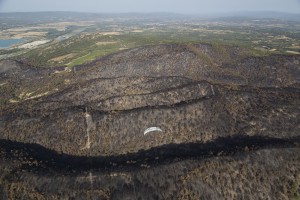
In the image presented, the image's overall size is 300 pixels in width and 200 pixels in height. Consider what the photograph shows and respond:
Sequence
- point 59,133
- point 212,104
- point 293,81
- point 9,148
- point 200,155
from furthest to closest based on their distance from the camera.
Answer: point 293,81 → point 212,104 → point 59,133 → point 9,148 → point 200,155

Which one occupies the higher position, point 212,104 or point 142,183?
point 212,104

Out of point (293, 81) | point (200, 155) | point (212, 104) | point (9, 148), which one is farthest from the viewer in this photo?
point (293, 81)

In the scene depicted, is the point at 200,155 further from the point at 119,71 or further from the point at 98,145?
the point at 119,71

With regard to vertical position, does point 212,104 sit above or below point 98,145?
above

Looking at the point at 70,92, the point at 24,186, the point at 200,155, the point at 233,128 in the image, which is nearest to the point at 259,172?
the point at 200,155

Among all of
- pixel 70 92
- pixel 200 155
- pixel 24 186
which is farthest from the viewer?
pixel 70 92

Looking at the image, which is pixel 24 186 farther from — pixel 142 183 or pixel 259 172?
pixel 259 172

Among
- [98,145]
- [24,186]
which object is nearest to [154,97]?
[98,145]

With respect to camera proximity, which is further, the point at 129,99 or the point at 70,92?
the point at 70,92

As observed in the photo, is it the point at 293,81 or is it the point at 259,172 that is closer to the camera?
the point at 259,172
